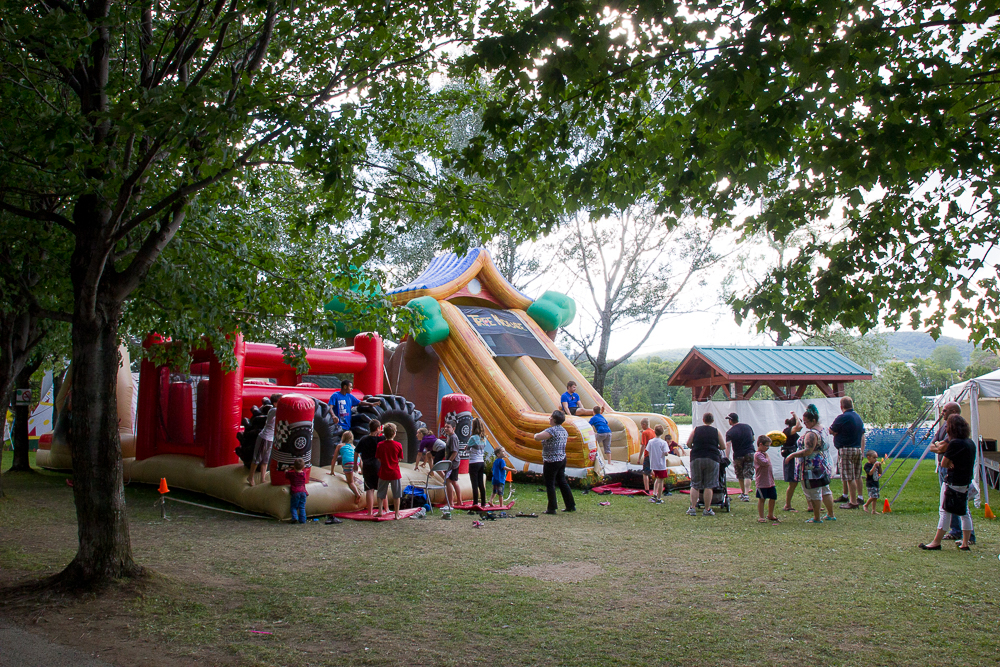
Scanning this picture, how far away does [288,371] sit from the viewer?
12953 millimetres

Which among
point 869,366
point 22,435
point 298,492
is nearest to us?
point 298,492

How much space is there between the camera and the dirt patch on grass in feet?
19.0

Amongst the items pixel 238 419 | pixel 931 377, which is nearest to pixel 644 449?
pixel 238 419

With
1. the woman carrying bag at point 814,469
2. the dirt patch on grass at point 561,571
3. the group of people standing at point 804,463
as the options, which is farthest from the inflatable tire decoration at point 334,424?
the woman carrying bag at point 814,469

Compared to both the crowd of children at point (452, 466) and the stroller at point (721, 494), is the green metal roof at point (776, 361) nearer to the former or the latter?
the crowd of children at point (452, 466)

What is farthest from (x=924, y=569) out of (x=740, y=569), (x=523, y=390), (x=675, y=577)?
(x=523, y=390)

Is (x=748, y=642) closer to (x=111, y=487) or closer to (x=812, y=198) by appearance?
Result: (x=812, y=198)

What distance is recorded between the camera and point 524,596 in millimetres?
5184

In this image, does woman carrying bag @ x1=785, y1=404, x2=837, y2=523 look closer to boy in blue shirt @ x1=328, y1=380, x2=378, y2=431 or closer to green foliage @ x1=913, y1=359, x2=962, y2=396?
boy in blue shirt @ x1=328, y1=380, x2=378, y2=431

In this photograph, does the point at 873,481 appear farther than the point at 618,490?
No

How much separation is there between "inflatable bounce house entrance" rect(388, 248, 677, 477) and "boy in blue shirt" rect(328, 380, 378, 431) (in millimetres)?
2368

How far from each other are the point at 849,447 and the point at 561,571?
6101mm

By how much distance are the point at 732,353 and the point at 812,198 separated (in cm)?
1124

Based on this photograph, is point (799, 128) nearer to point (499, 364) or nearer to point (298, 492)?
point (298, 492)
